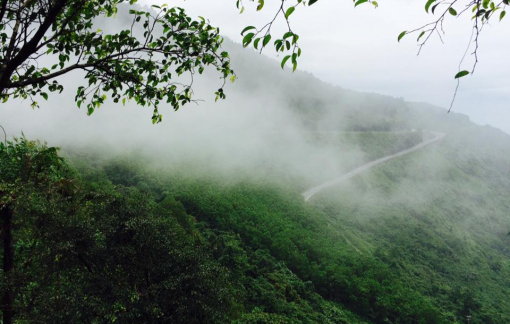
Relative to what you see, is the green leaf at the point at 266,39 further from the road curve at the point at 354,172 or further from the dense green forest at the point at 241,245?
the road curve at the point at 354,172

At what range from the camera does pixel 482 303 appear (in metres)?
36.8

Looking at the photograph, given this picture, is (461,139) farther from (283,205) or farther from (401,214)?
(283,205)

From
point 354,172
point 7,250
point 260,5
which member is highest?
point 260,5

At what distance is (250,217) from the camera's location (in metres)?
32.7

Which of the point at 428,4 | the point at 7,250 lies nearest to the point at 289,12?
the point at 428,4

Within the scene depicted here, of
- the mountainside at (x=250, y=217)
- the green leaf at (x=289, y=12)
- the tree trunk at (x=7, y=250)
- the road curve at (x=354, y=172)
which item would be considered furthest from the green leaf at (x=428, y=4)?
the road curve at (x=354, y=172)

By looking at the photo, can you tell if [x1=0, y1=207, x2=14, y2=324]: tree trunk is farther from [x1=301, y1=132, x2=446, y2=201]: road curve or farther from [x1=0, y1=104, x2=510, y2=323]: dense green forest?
[x1=301, y1=132, x2=446, y2=201]: road curve

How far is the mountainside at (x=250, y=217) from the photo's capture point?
9.47 m

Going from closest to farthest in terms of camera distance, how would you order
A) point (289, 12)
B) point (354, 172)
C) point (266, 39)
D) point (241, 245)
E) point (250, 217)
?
point (289, 12)
point (266, 39)
point (241, 245)
point (250, 217)
point (354, 172)

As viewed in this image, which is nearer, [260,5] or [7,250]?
[260,5]

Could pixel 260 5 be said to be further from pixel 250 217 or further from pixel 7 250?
pixel 250 217

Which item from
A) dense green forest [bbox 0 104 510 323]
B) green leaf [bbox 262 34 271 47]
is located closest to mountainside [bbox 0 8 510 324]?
dense green forest [bbox 0 104 510 323]

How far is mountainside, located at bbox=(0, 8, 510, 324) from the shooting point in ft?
31.1

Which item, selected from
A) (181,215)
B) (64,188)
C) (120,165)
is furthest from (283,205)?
(64,188)
